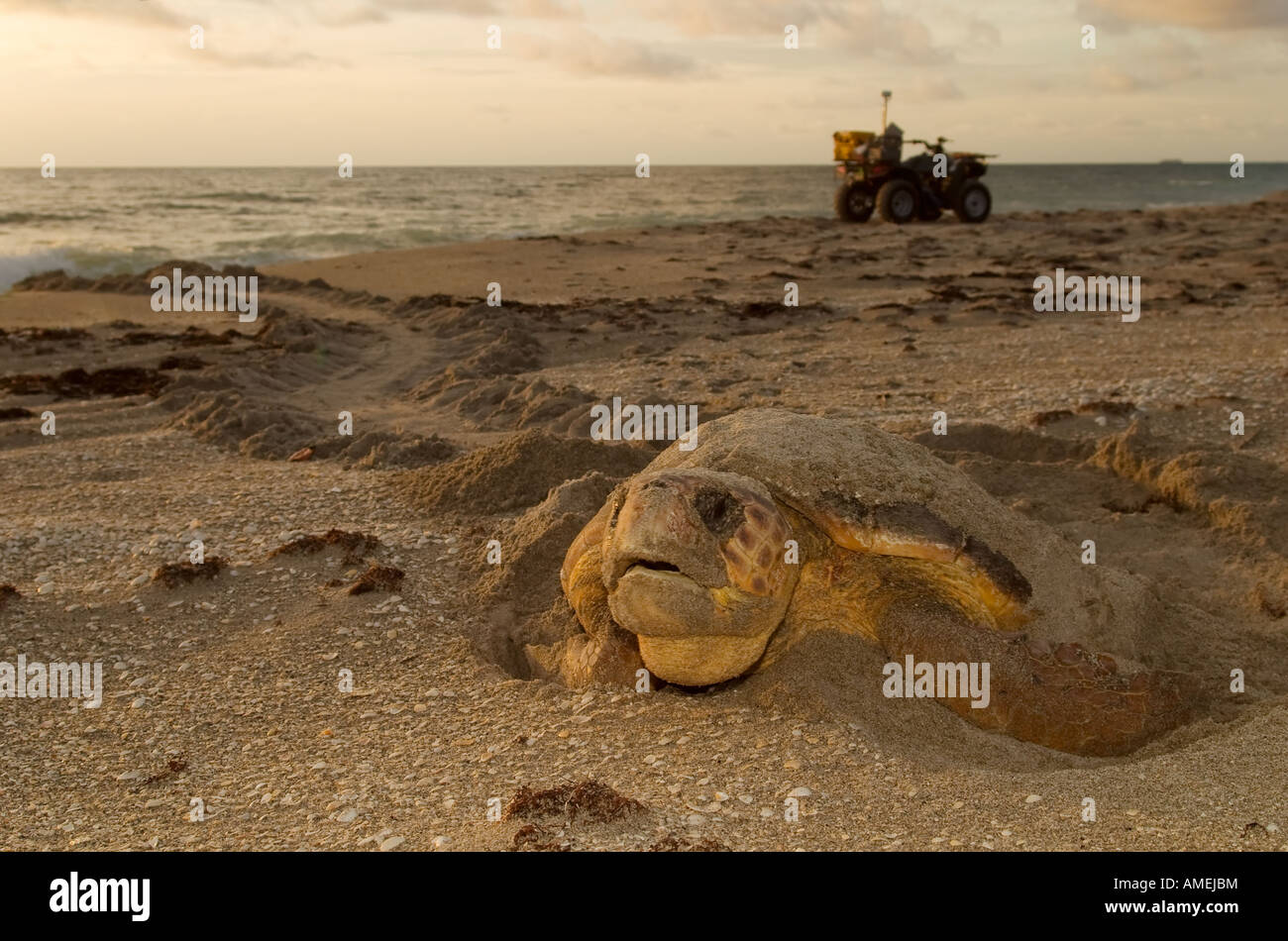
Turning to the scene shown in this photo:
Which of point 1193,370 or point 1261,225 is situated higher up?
point 1261,225

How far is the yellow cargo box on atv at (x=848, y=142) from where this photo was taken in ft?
83.7

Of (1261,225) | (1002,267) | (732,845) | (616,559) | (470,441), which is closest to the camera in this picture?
(732,845)

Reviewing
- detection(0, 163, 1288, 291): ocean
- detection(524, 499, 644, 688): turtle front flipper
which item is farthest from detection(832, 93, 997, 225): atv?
detection(524, 499, 644, 688): turtle front flipper

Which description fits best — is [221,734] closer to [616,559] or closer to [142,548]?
[616,559]

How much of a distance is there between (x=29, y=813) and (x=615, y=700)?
185 cm

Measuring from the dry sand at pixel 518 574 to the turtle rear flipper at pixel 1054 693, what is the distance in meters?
0.09

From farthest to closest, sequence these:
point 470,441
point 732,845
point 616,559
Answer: point 470,441 < point 616,559 < point 732,845

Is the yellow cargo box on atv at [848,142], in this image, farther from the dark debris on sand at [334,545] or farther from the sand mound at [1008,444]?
the dark debris on sand at [334,545]

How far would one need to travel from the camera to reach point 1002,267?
16.7 meters

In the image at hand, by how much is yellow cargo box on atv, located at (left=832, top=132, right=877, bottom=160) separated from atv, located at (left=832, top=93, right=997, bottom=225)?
3.9 inches

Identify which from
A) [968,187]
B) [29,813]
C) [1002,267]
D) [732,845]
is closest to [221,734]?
[29,813]

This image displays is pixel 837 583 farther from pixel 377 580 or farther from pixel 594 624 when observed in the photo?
pixel 377 580

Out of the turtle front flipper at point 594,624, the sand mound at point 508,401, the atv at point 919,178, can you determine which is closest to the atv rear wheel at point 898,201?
the atv at point 919,178

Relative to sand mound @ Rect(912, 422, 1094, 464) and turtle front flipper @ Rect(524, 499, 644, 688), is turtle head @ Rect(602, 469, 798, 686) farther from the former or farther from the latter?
sand mound @ Rect(912, 422, 1094, 464)
